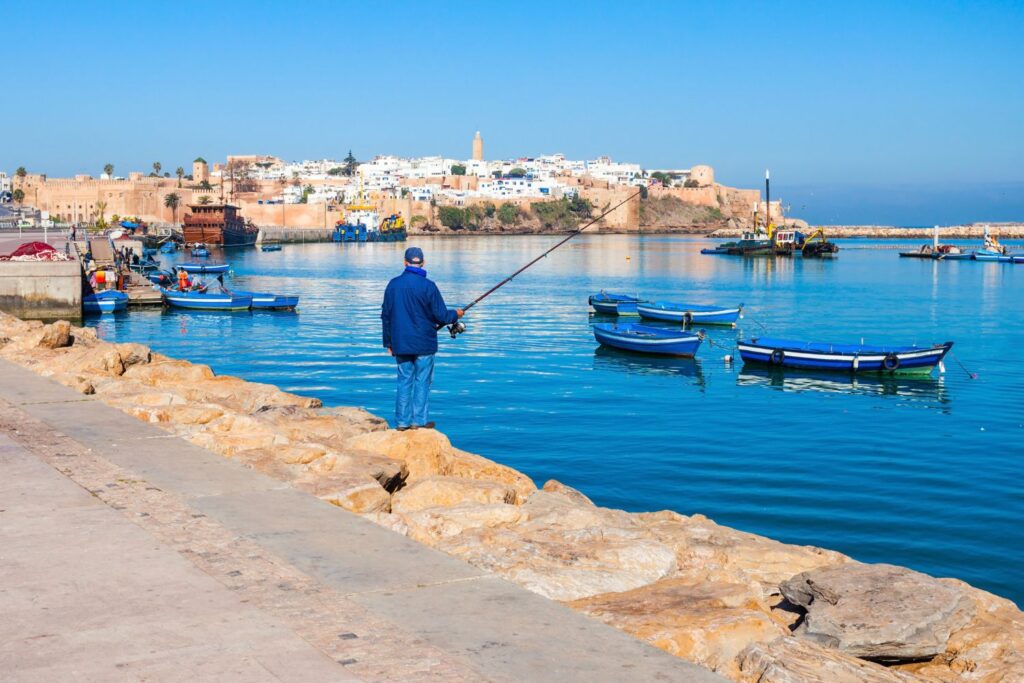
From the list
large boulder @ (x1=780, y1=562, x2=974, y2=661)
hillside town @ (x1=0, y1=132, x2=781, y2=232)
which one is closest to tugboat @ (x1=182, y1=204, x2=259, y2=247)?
hillside town @ (x1=0, y1=132, x2=781, y2=232)

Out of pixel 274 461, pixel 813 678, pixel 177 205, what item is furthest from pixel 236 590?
pixel 177 205

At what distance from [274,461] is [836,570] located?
314cm

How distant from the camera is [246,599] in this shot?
3803 millimetres

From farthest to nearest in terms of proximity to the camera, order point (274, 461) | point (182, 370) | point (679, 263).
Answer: point (679, 263)
point (182, 370)
point (274, 461)

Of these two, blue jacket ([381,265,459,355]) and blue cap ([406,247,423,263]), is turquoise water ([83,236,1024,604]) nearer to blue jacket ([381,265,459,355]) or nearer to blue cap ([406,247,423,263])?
blue jacket ([381,265,459,355])

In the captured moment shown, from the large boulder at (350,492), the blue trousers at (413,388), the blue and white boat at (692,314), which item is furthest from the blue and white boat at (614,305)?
the large boulder at (350,492)

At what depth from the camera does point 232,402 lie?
10.4 meters

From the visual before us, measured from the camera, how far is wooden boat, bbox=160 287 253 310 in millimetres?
38312

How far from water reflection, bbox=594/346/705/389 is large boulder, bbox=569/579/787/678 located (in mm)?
18837

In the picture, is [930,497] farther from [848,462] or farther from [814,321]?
[814,321]

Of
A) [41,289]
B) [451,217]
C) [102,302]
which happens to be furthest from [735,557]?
[451,217]

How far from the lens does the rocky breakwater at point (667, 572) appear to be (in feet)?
13.3

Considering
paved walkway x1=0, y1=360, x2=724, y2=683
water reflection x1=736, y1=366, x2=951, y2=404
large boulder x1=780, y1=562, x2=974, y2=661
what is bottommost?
water reflection x1=736, y1=366, x2=951, y2=404

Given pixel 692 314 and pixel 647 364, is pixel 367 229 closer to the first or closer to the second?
pixel 692 314
